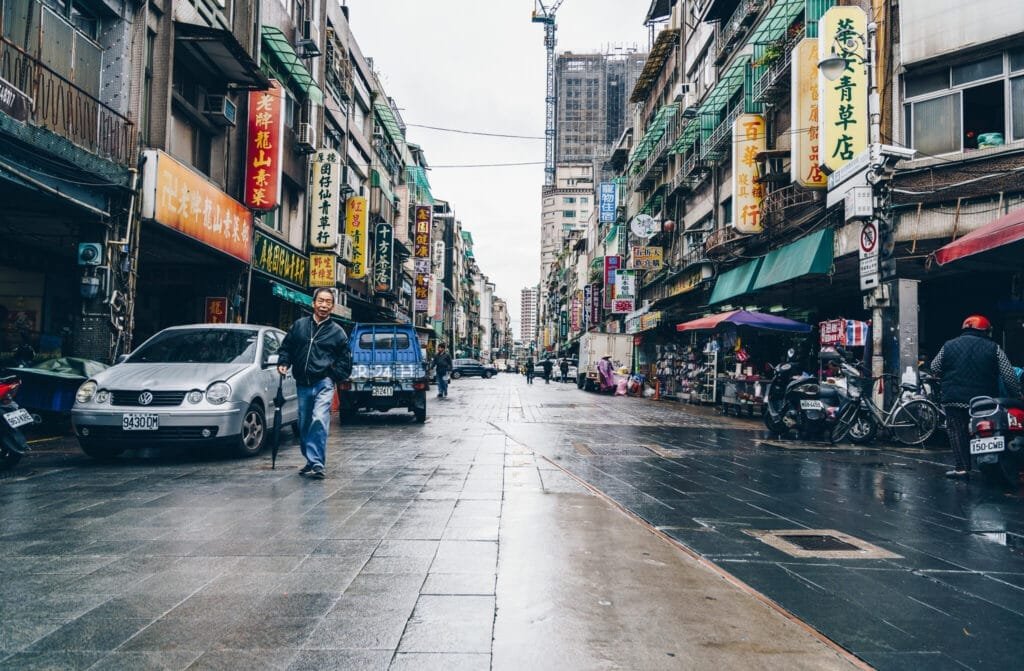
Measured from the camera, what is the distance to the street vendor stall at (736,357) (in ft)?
58.2

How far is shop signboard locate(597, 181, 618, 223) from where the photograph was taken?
50.4m

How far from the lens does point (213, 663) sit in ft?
8.57

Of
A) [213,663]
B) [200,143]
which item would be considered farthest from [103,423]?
[200,143]

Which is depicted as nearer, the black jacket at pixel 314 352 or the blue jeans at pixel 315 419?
the blue jeans at pixel 315 419

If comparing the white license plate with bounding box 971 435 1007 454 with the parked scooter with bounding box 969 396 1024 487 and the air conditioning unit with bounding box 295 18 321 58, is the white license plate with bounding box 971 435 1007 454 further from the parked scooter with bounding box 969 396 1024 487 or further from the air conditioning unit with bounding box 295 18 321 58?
the air conditioning unit with bounding box 295 18 321 58

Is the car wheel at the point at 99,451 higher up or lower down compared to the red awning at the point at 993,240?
lower down

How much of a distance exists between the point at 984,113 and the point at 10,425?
16.7 metres

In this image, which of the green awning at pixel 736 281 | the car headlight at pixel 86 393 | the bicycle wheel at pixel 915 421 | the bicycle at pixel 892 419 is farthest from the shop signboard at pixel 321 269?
the bicycle wheel at pixel 915 421

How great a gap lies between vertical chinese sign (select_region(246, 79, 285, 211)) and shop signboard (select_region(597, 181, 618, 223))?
34.1 metres

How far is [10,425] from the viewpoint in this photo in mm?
6742

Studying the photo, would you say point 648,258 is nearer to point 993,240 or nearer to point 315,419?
point 993,240

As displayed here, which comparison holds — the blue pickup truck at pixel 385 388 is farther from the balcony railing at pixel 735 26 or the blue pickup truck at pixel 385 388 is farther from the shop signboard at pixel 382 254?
the shop signboard at pixel 382 254

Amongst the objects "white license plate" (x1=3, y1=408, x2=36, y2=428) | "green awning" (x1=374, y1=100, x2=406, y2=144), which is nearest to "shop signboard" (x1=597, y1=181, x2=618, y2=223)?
"green awning" (x1=374, y1=100, x2=406, y2=144)

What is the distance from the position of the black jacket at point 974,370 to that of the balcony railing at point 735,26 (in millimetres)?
18792
